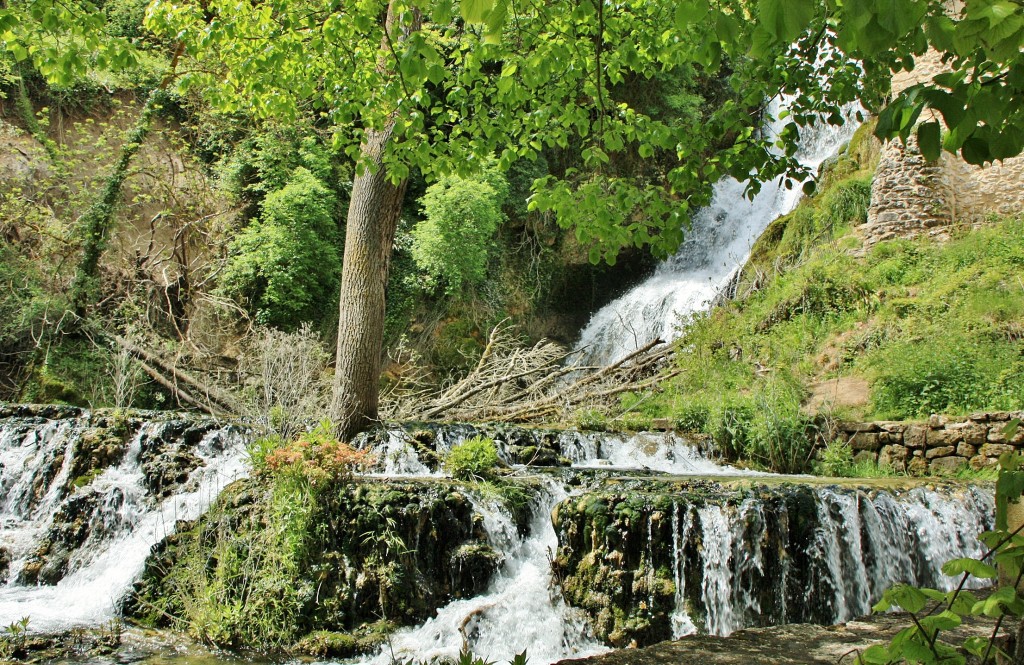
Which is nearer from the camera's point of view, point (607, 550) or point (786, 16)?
point (786, 16)

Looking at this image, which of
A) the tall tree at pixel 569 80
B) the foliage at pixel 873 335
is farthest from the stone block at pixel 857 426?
the tall tree at pixel 569 80

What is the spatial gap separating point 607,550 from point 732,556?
0.93 metres

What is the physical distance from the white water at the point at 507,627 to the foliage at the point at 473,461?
0.82 m

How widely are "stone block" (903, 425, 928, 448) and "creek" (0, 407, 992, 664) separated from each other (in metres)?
1.93

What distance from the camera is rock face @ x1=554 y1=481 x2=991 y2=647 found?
16.3 ft

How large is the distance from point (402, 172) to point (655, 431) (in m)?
5.69

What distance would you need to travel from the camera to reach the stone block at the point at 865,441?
8.06m

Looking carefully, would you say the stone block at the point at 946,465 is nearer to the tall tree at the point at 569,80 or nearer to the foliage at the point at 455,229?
the tall tree at the point at 569,80

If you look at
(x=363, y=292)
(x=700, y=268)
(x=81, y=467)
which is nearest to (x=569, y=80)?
(x=363, y=292)

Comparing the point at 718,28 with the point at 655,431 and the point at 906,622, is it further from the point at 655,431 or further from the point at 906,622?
the point at 655,431

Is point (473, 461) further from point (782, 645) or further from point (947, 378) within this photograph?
point (947, 378)

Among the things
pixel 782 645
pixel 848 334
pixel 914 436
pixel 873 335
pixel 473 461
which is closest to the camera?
pixel 782 645

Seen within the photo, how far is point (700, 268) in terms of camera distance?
1595cm

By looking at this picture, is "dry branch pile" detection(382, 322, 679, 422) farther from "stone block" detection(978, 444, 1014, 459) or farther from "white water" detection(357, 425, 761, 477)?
"stone block" detection(978, 444, 1014, 459)
